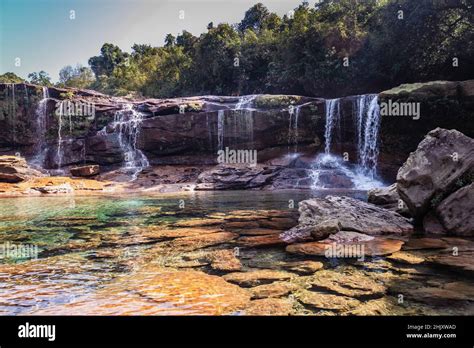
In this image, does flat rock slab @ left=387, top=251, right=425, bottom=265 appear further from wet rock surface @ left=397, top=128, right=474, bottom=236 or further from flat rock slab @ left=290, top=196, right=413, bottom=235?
wet rock surface @ left=397, top=128, right=474, bottom=236

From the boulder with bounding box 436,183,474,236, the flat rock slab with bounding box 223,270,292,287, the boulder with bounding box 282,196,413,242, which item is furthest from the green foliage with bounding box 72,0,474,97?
the flat rock slab with bounding box 223,270,292,287

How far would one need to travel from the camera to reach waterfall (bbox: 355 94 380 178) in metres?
A: 24.9

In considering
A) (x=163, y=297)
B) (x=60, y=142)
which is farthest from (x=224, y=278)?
(x=60, y=142)

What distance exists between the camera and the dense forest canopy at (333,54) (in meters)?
26.8

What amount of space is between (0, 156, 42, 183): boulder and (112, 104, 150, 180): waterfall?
6677 millimetres

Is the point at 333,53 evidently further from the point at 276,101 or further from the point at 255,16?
the point at 255,16

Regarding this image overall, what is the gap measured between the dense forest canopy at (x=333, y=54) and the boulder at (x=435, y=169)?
20.3m

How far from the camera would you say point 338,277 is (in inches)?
213

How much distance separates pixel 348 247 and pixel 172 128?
24.6 metres

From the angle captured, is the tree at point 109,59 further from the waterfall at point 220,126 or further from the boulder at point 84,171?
the waterfall at point 220,126

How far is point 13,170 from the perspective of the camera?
26.2 meters

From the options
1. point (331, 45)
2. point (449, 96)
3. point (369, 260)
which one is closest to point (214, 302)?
point (369, 260)

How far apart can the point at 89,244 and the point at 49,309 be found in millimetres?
3878
